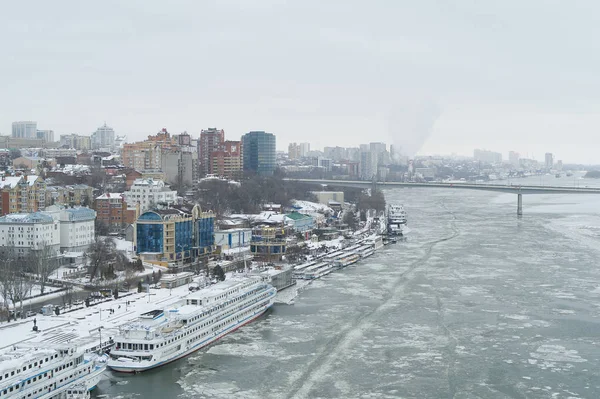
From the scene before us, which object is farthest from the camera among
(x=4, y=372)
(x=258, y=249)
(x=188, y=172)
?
(x=188, y=172)

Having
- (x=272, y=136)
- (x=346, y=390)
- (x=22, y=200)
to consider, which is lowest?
(x=346, y=390)

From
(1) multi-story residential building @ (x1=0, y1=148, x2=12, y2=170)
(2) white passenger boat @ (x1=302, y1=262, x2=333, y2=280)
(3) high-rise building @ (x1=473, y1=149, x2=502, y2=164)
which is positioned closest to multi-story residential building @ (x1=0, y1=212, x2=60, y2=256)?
(2) white passenger boat @ (x1=302, y1=262, x2=333, y2=280)

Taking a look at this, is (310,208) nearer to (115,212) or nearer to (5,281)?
(115,212)

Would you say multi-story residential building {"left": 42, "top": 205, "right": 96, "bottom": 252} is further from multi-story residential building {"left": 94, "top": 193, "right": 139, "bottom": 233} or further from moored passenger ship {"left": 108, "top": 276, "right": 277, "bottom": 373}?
moored passenger ship {"left": 108, "top": 276, "right": 277, "bottom": 373}

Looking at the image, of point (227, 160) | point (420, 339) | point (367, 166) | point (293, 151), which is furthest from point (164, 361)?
point (293, 151)

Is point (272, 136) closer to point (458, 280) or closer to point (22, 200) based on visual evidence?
point (22, 200)

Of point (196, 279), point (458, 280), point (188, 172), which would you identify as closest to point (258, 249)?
point (196, 279)

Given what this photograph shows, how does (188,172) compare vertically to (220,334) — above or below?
above
